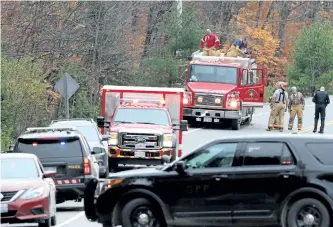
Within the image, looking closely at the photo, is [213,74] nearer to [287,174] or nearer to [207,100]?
[207,100]

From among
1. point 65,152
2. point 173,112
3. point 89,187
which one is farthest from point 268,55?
point 89,187

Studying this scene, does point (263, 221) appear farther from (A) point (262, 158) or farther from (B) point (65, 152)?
(B) point (65, 152)

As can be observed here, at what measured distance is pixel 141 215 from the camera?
49.5ft

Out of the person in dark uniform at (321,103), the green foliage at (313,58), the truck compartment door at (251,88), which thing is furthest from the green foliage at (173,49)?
the person in dark uniform at (321,103)

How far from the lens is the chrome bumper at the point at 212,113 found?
38500 mm

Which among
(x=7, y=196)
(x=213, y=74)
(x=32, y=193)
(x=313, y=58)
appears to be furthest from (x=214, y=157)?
(x=313, y=58)

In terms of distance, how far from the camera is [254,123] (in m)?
43.2

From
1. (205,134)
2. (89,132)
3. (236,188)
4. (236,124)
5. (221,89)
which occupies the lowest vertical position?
(205,134)

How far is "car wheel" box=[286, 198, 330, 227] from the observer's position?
47.4 feet

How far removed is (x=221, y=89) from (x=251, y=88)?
129 cm

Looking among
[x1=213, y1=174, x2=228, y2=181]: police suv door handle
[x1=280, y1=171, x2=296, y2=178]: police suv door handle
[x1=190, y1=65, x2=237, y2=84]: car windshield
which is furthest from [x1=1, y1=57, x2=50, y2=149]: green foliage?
[x1=280, y1=171, x2=296, y2=178]: police suv door handle

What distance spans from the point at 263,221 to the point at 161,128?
40.6 ft

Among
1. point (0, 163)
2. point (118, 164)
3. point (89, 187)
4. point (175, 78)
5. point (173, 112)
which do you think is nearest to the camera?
point (89, 187)

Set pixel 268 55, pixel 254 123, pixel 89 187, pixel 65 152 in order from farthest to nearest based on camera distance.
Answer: pixel 268 55 → pixel 254 123 → pixel 65 152 → pixel 89 187
